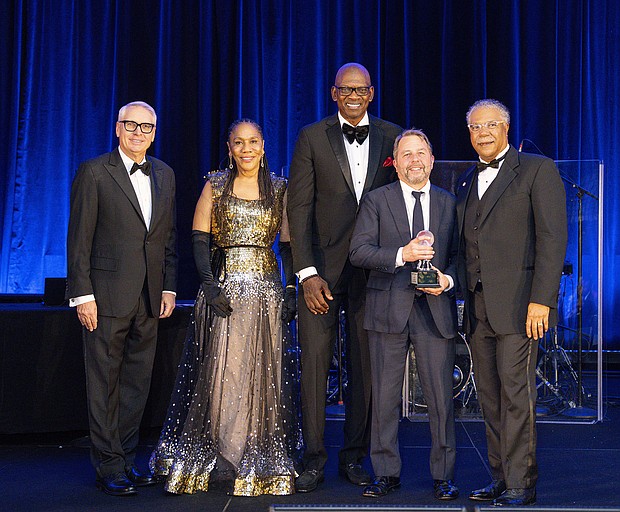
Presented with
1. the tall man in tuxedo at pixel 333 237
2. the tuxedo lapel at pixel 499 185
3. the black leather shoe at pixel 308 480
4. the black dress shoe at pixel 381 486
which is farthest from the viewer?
the tall man in tuxedo at pixel 333 237

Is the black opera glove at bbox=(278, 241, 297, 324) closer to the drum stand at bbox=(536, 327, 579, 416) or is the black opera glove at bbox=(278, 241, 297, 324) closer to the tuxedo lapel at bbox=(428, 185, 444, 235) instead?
the tuxedo lapel at bbox=(428, 185, 444, 235)

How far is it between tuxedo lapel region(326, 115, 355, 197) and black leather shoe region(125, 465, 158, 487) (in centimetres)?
157

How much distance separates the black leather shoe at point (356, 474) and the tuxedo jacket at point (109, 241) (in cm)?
113

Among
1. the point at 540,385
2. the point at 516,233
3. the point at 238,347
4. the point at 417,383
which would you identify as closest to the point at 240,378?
the point at 238,347

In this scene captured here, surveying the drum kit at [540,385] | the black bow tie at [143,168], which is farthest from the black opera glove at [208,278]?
the drum kit at [540,385]

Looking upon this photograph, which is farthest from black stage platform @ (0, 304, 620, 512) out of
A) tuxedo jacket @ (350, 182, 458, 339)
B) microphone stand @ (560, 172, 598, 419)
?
tuxedo jacket @ (350, 182, 458, 339)

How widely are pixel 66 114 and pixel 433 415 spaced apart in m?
5.41

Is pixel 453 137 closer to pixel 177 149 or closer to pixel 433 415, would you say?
pixel 177 149

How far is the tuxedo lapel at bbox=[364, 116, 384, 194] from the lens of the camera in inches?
157

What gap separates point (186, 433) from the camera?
396 cm

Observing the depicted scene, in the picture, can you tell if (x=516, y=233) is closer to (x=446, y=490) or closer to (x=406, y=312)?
(x=406, y=312)

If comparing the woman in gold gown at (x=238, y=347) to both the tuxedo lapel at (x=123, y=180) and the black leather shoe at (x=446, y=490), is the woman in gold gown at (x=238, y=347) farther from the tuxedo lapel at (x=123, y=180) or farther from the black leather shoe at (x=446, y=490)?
the black leather shoe at (x=446, y=490)

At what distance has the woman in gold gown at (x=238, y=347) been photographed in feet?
12.9

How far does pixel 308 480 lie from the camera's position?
3855 mm
